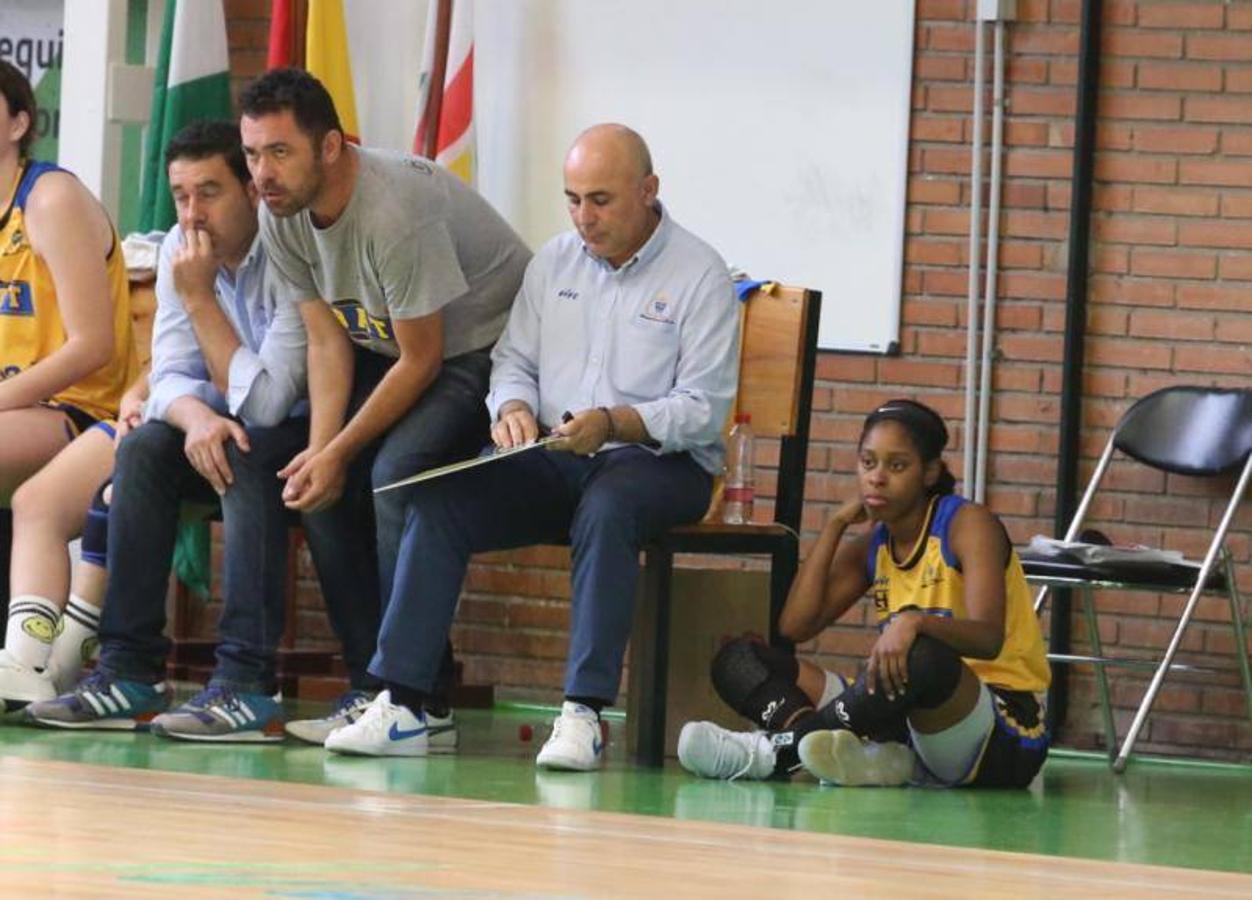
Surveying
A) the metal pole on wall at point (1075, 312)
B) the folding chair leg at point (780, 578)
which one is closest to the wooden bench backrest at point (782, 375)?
the folding chair leg at point (780, 578)

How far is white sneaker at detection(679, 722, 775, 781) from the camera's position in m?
4.48

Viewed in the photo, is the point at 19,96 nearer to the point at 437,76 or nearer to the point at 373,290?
the point at 373,290

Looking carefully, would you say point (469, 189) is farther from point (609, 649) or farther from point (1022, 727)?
point (1022, 727)

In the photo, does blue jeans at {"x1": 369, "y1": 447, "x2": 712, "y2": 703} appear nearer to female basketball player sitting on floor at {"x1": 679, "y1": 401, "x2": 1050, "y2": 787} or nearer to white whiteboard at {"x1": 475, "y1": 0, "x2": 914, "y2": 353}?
female basketball player sitting on floor at {"x1": 679, "y1": 401, "x2": 1050, "y2": 787}

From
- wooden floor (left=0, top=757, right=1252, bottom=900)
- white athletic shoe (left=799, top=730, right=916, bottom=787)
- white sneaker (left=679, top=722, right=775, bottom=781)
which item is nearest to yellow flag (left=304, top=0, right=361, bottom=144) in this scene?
white sneaker (left=679, top=722, right=775, bottom=781)

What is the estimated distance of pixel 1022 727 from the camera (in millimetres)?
4609

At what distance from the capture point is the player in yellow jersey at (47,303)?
17.0ft

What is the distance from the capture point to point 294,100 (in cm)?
468

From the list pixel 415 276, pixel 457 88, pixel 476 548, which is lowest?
pixel 476 548

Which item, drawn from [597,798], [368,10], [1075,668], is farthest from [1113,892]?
[368,10]

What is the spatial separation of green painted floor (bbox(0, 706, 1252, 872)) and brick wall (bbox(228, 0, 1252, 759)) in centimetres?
74

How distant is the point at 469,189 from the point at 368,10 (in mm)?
1691

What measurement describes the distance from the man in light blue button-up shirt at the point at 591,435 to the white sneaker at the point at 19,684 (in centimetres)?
73

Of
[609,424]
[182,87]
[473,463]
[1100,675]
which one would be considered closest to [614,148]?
[609,424]
